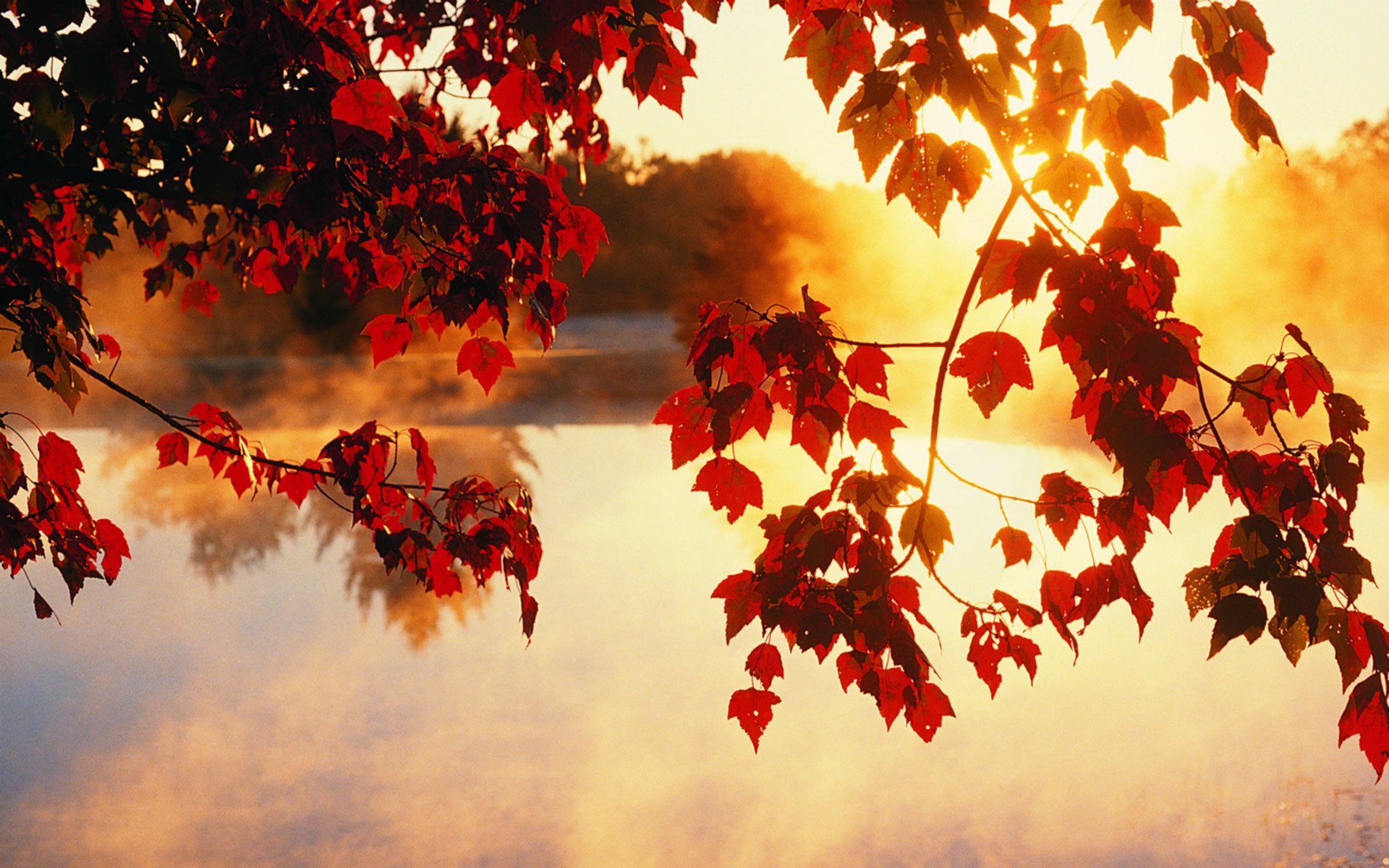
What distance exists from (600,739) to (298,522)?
4576mm

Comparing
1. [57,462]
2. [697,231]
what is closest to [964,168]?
[57,462]

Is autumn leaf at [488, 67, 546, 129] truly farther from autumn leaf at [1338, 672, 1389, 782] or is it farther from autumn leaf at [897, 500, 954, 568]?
autumn leaf at [1338, 672, 1389, 782]

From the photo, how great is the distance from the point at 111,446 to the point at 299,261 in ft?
32.4

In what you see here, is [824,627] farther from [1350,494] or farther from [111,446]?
[111,446]

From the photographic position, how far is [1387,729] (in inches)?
62.2

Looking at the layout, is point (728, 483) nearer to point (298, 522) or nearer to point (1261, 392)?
point (1261, 392)

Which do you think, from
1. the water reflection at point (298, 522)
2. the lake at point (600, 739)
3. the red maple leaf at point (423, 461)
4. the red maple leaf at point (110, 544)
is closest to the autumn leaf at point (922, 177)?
the red maple leaf at point (423, 461)

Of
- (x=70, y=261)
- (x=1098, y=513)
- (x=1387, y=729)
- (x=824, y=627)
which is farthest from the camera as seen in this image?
(x=70, y=261)

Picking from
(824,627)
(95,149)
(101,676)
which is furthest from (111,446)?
(824,627)

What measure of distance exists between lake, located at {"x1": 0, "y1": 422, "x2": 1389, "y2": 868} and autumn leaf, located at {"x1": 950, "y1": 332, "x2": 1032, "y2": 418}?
2.24 meters

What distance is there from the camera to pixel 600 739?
450 centimetres

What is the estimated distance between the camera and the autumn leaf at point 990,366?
5.78 feet

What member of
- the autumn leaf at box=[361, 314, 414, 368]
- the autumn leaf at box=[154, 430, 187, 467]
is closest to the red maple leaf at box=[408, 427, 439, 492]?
the autumn leaf at box=[361, 314, 414, 368]

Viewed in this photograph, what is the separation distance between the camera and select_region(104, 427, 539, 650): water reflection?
20.8 ft
